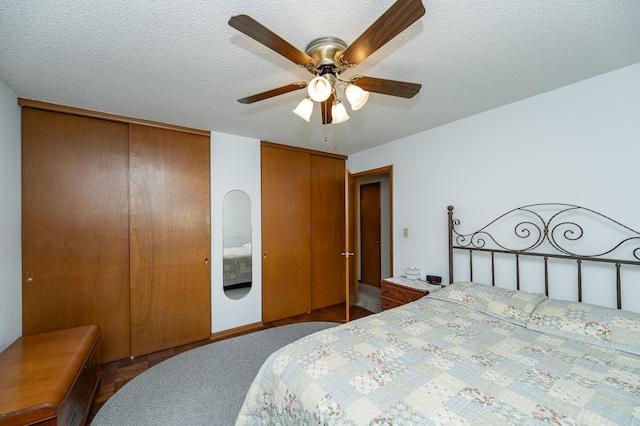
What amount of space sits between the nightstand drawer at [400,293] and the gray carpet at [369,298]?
921 millimetres

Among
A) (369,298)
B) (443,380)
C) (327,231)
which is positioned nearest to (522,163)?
(443,380)

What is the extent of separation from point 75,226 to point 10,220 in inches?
16.3

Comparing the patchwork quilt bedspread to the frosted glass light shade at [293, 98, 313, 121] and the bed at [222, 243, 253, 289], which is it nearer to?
the frosted glass light shade at [293, 98, 313, 121]

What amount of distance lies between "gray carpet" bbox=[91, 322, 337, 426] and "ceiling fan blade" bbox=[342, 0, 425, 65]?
8.10ft

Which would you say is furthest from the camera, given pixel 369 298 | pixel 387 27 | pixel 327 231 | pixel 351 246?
pixel 369 298

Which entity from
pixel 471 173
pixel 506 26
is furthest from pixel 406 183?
pixel 506 26

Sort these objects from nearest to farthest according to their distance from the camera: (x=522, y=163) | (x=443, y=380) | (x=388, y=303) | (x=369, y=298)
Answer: (x=443, y=380) → (x=522, y=163) → (x=388, y=303) → (x=369, y=298)

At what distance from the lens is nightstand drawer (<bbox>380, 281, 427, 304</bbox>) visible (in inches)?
105

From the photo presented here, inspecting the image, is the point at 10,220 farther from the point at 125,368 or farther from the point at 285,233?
the point at 285,233

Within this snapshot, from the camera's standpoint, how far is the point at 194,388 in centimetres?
209

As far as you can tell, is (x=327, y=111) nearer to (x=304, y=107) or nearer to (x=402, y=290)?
(x=304, y=107)

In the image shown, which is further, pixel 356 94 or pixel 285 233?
pixel 285 233

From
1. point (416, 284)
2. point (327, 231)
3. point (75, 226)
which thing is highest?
point (75, 226)

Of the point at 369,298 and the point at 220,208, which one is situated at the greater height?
the point at 220,208
